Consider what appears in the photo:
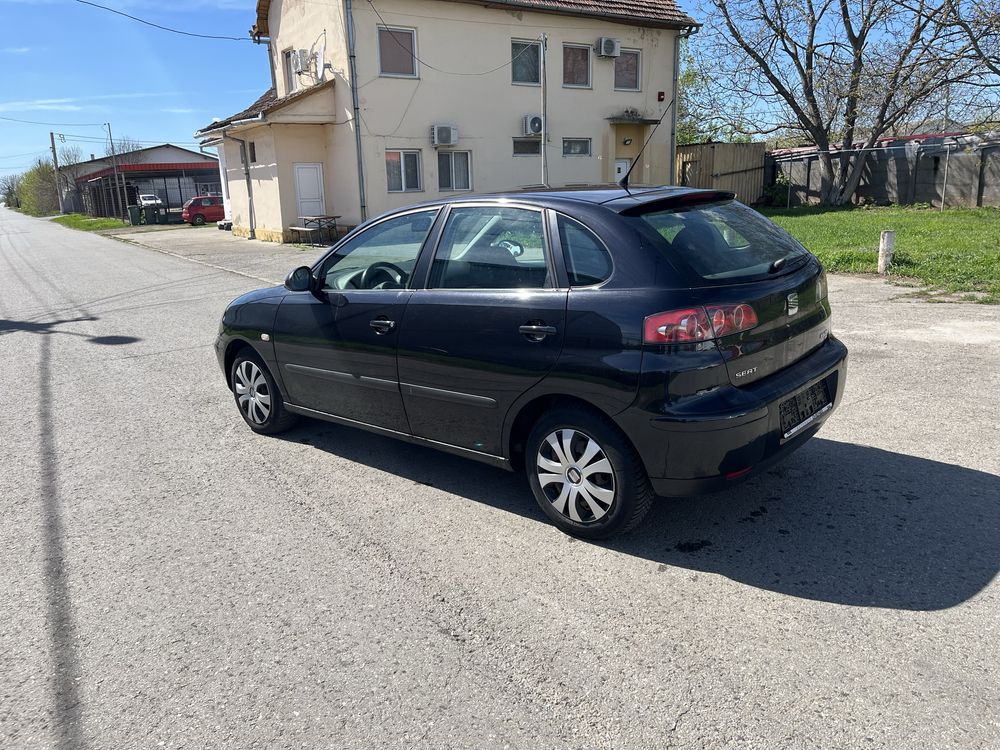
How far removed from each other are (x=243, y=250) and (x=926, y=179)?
67.3ft

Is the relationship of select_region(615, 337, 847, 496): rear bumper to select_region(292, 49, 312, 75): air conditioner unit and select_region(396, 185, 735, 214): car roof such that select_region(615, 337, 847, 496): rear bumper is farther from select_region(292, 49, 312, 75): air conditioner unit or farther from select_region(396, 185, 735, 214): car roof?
select_region(292, 49, 312, 75): air conditioner unit

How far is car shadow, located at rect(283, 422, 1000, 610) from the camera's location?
328 centimetres

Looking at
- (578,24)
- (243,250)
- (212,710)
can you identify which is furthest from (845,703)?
(578,24)

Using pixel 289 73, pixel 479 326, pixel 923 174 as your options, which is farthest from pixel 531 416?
pixel 923 174

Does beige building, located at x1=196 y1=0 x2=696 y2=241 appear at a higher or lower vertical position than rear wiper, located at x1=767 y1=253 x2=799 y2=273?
higher

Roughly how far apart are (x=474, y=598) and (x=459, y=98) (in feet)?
67.3

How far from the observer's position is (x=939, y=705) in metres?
2.52

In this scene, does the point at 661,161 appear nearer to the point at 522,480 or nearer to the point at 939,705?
the point at 522,480

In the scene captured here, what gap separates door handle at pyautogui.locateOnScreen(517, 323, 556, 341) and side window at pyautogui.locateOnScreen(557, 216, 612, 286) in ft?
0.79

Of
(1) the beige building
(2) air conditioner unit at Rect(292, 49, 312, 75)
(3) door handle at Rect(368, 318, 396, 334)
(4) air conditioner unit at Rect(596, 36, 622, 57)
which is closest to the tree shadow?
(3) door handle at Rect(368, 318, 396, 334)

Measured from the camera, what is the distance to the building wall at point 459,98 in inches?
819

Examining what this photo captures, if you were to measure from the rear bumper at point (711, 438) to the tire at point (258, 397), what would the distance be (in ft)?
9.36

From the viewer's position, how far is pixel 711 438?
130 inches

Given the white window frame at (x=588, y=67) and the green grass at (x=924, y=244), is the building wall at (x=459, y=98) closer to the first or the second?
the white window frame at (x=588, y=67)
